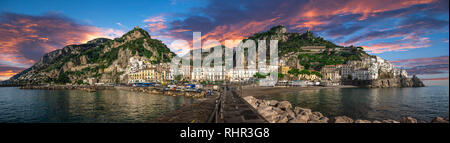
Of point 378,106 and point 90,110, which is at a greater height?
point 378,106

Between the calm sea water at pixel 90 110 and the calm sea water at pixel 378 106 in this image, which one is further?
the calm sea water at pixel 90 110

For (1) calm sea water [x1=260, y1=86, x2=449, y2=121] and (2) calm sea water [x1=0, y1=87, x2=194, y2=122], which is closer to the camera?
(1) calm sea water [x1=260, y1=86, x2=449, y2=121]

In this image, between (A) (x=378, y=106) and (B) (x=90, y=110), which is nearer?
(B) (x=90, y=110)

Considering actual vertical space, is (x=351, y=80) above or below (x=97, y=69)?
below
